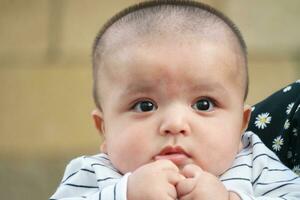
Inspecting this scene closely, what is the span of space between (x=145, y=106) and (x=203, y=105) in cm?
7

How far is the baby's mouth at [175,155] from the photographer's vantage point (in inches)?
26.6

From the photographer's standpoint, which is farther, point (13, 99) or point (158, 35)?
point (13, 99)

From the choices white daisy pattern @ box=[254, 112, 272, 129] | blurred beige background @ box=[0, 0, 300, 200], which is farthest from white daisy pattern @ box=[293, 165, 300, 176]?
blurred beige background @ box=[0, 0, 300, 200]

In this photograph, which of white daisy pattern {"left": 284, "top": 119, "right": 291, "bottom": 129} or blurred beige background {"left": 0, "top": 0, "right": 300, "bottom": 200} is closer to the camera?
white daisy pattern {"left": 284, "top": 119, "right": 291, "bottom": 129}

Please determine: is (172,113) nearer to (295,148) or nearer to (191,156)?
(191,156)

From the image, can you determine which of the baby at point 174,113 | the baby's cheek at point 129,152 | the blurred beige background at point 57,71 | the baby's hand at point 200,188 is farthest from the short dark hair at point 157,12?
the blurred beige background at point 57,71

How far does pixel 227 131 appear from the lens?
2.40 feet

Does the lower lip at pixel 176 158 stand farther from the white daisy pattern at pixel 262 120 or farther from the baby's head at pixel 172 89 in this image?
the white daisy pattern at pixel 262 120

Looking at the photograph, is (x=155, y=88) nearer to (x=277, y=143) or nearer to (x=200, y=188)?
(x=200, y=188)

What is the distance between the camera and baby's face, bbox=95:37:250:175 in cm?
69

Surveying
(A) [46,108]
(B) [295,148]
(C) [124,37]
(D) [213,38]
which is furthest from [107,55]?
(A) [46,108]

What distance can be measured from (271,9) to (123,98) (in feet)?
5.00

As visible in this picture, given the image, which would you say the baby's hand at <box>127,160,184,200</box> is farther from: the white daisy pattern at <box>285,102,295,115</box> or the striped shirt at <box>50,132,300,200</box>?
the white daisy pattern at <box>285,102,295,115</box>

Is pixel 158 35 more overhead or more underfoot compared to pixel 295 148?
more overhead
